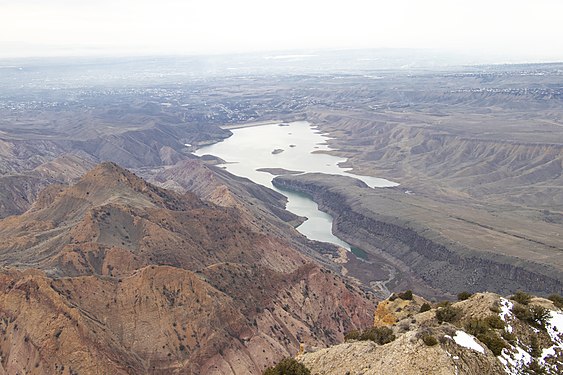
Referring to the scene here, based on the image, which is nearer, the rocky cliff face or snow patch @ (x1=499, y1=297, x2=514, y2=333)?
the rocky cliff face

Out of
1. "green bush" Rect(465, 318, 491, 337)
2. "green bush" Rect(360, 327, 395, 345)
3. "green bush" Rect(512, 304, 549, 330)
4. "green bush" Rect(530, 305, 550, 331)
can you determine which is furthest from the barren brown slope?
"green bush" Rect(530, 305, 550, 331)

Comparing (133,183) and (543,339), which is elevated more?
(543,339)

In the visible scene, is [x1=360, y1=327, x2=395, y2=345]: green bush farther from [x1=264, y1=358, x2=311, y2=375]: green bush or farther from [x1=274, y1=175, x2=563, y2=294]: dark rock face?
[x1=274, y1=175, x2=563, y2=294]: dark rock face

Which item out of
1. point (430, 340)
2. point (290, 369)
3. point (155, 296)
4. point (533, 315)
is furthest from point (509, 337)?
point (155, 296)

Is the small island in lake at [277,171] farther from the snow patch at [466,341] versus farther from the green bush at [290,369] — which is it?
the snow patch at [466,341]

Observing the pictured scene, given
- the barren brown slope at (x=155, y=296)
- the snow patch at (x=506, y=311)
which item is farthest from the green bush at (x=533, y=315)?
the barren brown slope at (x=155, y=296)

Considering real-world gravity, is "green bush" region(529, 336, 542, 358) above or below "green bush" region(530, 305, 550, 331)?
below

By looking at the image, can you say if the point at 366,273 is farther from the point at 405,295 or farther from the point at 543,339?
the point at 543,339

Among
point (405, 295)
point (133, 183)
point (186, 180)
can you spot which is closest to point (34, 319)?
point (405, 295)

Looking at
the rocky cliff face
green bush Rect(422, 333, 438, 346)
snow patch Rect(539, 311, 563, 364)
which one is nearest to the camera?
the rocky cliff face
